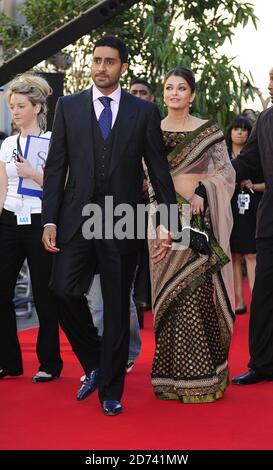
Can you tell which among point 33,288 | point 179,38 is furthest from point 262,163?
point 179,38

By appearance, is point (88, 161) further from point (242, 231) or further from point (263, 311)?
point (242, 231)

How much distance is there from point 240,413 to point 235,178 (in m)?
1.30

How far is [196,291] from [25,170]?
1112 millimetres

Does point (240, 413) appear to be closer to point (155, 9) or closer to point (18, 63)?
point (18, 63)

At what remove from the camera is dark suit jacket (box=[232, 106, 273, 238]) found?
5.33m

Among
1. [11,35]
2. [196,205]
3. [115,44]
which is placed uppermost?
[11,35]

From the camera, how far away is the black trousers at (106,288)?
452 centimetres

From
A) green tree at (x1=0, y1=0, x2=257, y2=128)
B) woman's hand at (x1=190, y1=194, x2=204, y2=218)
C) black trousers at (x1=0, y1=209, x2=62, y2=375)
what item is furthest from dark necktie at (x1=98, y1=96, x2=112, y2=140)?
green tree at (x1=0, y1=0, x2=257, y2=128)

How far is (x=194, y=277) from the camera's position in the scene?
496 centimetres

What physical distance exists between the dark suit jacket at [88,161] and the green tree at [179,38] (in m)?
4.89

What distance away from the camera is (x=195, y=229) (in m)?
4.96

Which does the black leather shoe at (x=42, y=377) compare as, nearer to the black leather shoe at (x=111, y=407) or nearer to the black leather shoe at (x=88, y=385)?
the black leather shoe at (x=88, y=385)

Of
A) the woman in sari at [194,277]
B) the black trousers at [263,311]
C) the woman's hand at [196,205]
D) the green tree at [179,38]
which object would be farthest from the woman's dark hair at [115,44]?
the green tree at [179,38]
